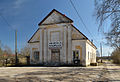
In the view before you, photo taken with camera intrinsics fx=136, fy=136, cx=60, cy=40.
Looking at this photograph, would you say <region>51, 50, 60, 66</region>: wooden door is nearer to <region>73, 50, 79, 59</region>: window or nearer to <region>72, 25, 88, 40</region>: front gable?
<region>73, 50, 79, 59</region>: window

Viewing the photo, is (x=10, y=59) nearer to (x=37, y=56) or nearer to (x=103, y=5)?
(x=37, y=56)

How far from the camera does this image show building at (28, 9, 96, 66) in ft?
73.5

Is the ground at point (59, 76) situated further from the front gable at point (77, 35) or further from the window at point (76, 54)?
the front gable at point (77, 35)

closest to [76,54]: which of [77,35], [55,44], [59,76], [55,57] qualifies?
[77,35]

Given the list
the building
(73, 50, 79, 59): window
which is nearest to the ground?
(73, 50, 79, 59): window

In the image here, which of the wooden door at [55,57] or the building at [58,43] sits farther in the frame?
the wooden door at [55,57]

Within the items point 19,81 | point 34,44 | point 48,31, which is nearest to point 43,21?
point 48,31

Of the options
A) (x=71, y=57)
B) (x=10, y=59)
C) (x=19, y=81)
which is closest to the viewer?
(x=19, y=81)

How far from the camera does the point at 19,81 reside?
829 cm

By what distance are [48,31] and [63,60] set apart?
19.6 ft

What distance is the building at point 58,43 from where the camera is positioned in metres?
22.4

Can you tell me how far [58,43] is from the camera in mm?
23531

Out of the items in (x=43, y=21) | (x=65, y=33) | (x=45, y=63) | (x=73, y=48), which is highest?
(x=43, y=21)

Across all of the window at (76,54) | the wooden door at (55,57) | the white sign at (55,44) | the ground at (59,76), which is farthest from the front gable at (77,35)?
the ground at (59,76)
